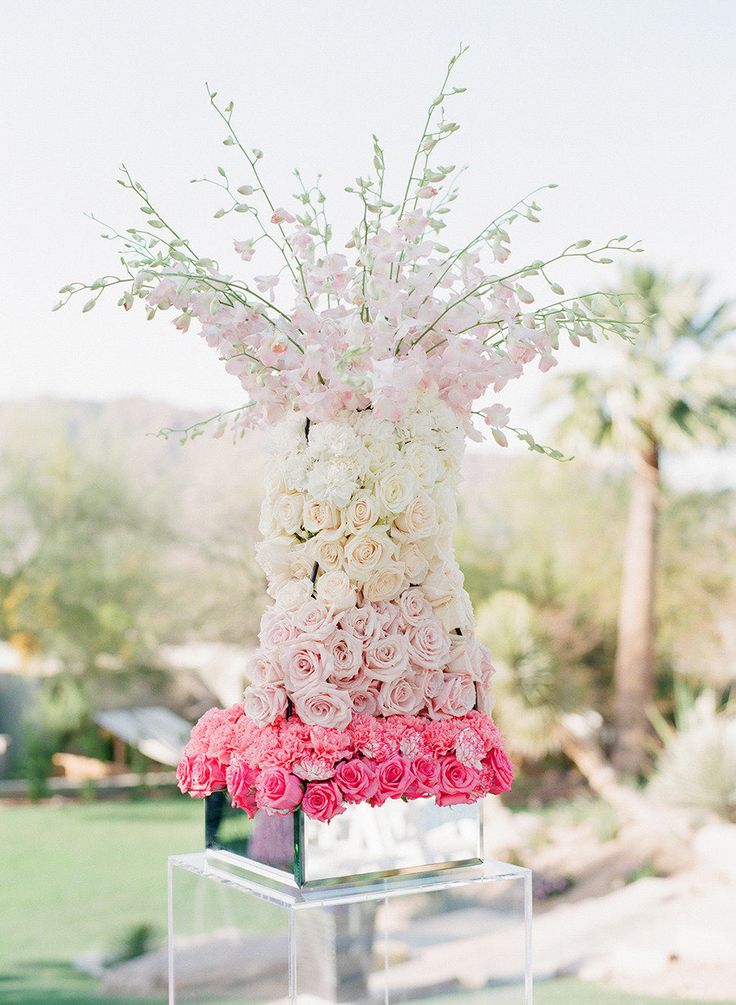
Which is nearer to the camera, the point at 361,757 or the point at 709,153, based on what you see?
the point at 361,757

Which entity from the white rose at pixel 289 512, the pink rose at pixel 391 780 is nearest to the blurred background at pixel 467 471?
the pink rose at pixel 391 780

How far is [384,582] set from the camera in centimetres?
179

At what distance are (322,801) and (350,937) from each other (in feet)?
0.69

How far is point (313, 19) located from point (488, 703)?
8517mm

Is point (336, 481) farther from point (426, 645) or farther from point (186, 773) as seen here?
point (186, 773)

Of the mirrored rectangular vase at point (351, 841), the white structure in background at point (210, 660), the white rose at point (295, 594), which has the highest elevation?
the white rose at point (295, 594)

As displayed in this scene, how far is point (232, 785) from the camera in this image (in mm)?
1772

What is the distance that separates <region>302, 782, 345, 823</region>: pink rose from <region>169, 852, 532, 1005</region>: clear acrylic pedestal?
4.7 inches

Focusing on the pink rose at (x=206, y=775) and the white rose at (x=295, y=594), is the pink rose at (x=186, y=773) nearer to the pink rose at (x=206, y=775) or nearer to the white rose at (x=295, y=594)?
the pink rose at (x=206, y=775)

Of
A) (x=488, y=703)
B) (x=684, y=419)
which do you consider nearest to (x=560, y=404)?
(x=684, y=419)

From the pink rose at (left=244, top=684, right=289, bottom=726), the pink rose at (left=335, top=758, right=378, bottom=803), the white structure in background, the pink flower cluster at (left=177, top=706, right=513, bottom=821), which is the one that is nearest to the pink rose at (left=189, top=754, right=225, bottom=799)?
the pink flower cluster at (left=177, top=706, right=513, bottom=821)

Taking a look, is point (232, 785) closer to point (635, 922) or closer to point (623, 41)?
point (635, 922)

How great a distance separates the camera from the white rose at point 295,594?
5.90 feet

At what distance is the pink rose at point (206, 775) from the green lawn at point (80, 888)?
323cm
